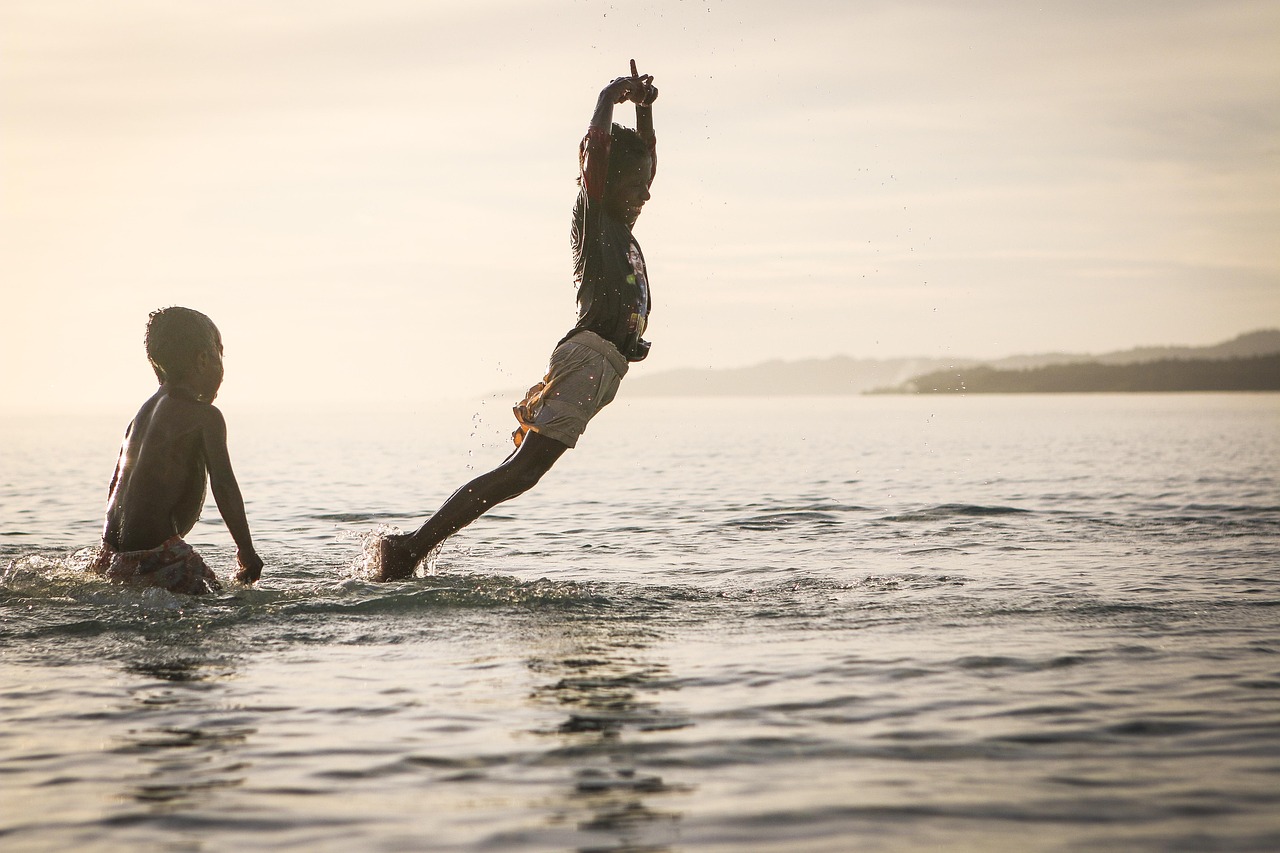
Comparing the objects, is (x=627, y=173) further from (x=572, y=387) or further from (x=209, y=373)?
(x=209, y=373)

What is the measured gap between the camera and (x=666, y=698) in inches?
185

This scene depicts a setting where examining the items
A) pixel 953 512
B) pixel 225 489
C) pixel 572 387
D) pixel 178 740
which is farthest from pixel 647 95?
pixel 953 512

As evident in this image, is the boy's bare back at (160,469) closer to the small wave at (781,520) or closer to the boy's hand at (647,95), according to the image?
the boy's hand at (647,95)

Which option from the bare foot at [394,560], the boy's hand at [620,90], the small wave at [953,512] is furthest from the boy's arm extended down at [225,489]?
the small wave at [953,512]

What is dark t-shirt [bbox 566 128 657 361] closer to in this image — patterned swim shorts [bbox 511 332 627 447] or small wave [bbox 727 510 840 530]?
patterned swim shorts [bbox 511 332 627 447]

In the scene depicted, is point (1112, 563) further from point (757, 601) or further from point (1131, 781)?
point (1131, 781)

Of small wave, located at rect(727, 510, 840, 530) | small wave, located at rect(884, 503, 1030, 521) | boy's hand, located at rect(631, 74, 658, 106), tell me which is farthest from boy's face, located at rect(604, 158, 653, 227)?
small wave, located at rect(884, 503, 1030, 521)

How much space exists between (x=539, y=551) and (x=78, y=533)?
4989 mm

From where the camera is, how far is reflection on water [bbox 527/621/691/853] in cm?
339

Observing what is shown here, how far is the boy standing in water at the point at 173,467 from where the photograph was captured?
661cm

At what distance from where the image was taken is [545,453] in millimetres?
7648

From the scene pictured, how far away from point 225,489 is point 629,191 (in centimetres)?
303

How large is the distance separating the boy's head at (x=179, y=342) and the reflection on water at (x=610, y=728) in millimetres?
2554

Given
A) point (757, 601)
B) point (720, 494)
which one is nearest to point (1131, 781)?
point (757, 601)
